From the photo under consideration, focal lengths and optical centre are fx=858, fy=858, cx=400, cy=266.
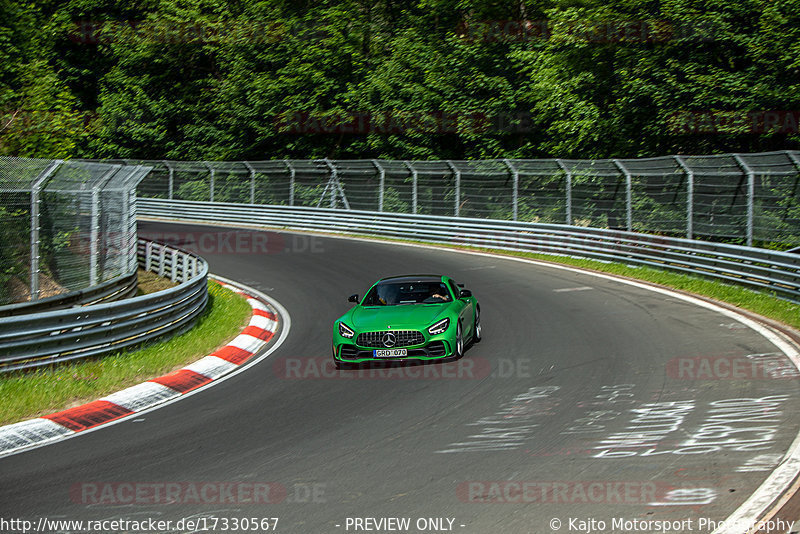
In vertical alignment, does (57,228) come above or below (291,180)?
below

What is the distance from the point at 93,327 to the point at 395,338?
13.2 feet

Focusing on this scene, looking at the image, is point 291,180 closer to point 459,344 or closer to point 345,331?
point 345,331

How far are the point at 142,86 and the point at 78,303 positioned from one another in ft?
128

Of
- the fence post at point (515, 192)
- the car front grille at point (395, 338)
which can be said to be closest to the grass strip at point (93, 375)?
the car front grille at point (395, 338)

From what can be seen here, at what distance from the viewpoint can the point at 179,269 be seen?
807 inches

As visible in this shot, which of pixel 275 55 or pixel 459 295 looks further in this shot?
pixel 275 55

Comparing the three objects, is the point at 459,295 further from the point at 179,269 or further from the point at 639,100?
the point at 639,100

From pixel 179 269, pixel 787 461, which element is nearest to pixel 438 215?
pixel 179 269

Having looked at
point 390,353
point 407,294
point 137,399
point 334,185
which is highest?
point 334,185

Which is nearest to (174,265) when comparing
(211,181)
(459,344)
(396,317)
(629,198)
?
(396,317)

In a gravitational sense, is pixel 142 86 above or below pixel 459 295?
above

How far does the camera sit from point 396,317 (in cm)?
1156

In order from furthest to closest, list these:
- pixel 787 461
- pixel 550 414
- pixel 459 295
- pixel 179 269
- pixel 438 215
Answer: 1. pixel 438 215
2. pixel 179 269
3. pixel 459 295
4. pixel 550 414
5. pixel 787 461

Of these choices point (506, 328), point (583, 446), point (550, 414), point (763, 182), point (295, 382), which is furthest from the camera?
point (763, 182)
